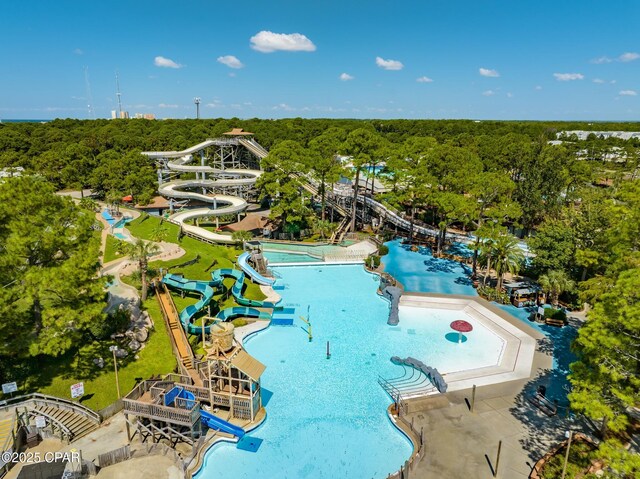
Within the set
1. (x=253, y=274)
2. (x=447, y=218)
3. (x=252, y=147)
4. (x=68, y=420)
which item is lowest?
(x=68, y=420)

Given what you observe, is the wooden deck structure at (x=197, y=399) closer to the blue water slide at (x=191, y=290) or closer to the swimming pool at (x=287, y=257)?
the blue water slide at (x=191, y=290)

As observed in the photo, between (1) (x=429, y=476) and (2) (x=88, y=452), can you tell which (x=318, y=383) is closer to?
(1) (x=429, y=476)

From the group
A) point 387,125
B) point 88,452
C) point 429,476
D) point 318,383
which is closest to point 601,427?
point 429,476

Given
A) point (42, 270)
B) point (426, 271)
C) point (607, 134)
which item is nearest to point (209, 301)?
point (42, 270)

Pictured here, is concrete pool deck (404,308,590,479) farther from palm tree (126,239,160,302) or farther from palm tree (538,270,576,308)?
palm tree (126,239,160,302)

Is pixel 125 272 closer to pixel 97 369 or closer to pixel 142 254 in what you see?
pixel 142 254

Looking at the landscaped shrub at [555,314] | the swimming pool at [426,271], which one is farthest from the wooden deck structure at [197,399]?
the landscaped shrub at [555,314]
